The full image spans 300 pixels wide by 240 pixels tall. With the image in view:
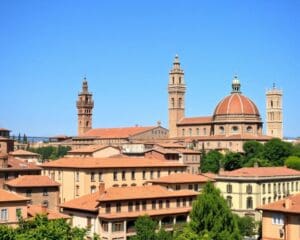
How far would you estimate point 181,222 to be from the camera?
206ft

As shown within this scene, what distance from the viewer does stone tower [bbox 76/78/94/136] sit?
552 feet

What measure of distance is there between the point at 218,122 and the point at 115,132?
93.0 feet

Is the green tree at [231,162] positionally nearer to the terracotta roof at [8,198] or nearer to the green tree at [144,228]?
the green tree at [144,228]

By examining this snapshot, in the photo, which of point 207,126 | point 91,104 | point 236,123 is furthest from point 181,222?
point 91,104

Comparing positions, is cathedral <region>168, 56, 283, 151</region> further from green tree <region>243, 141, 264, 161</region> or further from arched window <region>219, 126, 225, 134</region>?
green tree <region>243, 141, 264, 161</region>

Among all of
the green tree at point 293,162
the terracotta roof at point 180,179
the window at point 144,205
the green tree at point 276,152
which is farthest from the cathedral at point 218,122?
the window at point 144,205

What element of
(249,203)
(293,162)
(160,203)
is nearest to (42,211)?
(160,203)

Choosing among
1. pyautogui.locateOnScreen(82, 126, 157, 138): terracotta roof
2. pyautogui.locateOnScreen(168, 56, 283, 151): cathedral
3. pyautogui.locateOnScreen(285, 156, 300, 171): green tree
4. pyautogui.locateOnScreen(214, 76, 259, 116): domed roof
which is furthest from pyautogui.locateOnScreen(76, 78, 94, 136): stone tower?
pyautogui.locateOnScreen(285, 156, 300, 171): green tree

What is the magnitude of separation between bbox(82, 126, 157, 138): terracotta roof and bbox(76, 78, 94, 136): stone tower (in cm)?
878

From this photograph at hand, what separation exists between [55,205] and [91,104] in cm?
10431

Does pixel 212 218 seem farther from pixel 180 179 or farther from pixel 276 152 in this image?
pixel 276 152

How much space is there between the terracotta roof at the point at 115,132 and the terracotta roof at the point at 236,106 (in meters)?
19.0

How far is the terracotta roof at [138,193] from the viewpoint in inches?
2293

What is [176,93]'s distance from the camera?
15112cm
